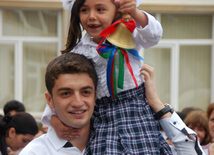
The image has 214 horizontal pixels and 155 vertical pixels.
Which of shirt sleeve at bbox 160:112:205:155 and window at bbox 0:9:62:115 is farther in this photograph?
window at bbox 0:9:62:115

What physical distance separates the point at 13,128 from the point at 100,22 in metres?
2.38

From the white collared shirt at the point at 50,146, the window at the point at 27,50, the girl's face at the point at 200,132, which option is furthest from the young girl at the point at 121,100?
the window at the point at 27,50

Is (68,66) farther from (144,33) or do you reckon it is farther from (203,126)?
(203,126)

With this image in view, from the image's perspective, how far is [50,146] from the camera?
8.55 ft

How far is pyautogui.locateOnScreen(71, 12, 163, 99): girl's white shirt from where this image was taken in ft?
8.59

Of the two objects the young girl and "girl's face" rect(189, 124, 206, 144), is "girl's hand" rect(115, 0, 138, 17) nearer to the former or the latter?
the young girl

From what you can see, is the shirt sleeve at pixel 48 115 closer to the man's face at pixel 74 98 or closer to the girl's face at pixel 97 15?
the man's face at pixel 74 98

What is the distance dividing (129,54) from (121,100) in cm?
30

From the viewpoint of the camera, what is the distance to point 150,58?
950 cm

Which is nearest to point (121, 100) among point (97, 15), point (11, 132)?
point (97, 15)

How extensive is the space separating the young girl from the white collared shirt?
114 mm

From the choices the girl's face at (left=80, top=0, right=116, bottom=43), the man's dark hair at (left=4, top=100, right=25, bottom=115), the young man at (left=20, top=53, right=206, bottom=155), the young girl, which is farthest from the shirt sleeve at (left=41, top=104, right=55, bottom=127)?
the man's dark hair at (left=4, top=100, right=25, bottom=115)

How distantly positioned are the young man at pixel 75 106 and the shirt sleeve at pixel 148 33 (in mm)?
210

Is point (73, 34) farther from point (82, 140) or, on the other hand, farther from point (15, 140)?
point (15, 140)
